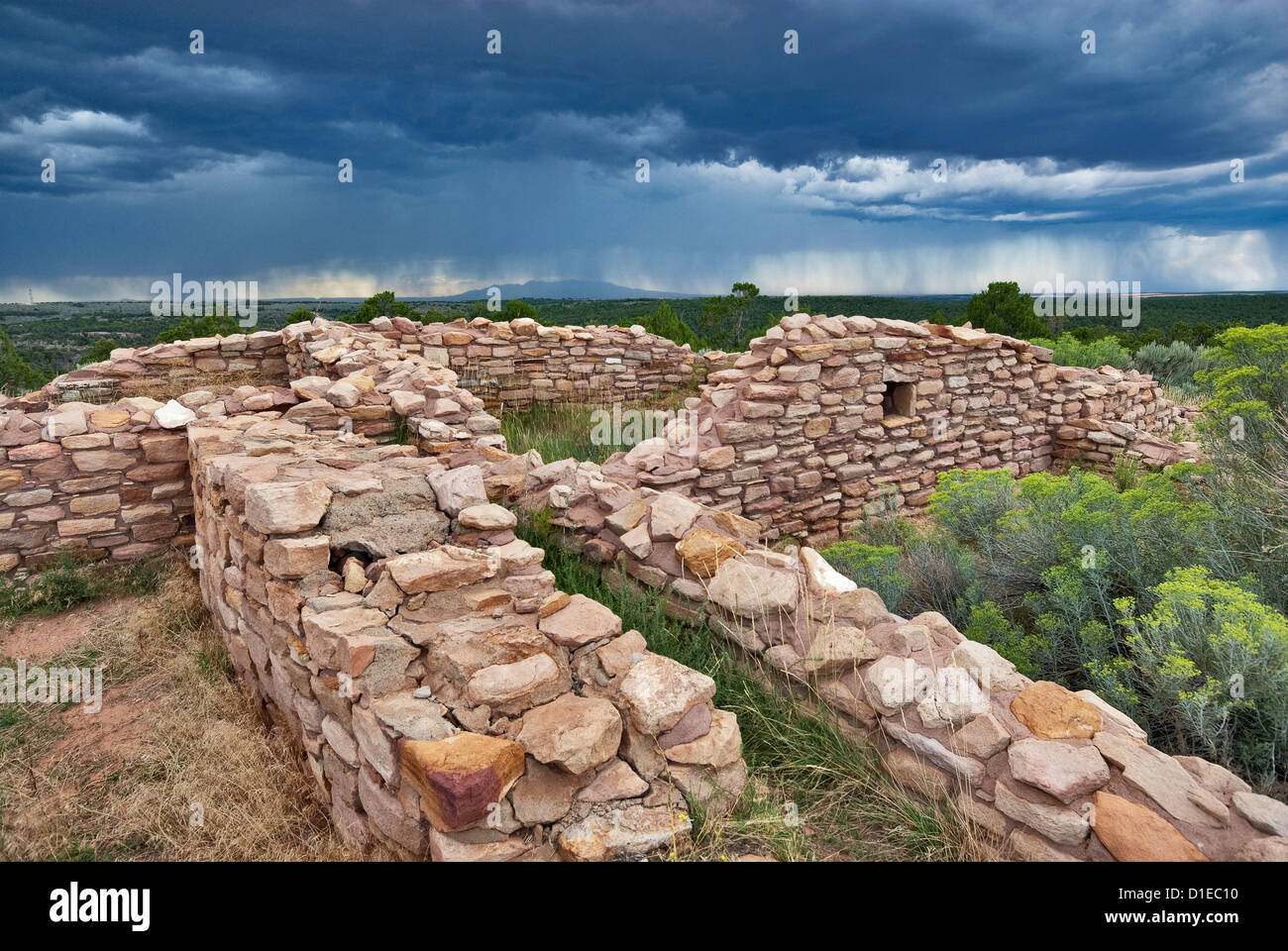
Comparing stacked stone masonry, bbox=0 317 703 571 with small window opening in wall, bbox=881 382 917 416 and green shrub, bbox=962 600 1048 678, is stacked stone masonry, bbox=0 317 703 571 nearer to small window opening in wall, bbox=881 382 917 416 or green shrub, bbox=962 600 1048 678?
green shrub, bbox=962 600 1048 678

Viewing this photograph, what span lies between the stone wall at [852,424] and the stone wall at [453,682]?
289 cm

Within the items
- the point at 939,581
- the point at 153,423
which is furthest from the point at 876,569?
the point at 153,423

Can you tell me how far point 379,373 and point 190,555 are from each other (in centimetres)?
259

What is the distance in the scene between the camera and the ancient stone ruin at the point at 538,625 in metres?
2.34

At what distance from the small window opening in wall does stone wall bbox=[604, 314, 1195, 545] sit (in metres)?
0.01

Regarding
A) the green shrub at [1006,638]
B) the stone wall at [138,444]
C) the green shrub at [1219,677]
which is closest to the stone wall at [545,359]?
the stone wall at [138,444]

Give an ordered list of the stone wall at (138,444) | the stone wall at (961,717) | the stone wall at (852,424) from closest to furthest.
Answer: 1. the stone wall at (961,717)
2. the stone wall at (138,444)
3. the stone wall at (852,424)

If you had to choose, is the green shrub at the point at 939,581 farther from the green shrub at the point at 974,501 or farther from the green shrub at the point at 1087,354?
the green shrub at the point at 1087,354

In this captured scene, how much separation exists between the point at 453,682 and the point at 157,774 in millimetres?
1942

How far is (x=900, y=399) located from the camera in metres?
8.23

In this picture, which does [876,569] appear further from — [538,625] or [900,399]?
[900,399]

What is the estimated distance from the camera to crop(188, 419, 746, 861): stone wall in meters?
2.31

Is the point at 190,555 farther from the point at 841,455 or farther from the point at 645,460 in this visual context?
the point at 841,455

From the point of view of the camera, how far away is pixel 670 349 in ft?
41.3
